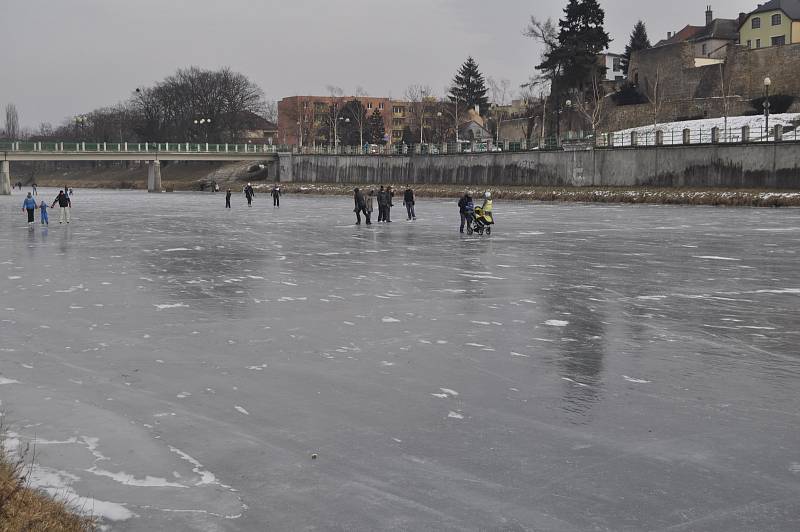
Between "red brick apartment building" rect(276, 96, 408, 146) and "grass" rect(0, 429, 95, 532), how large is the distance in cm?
11067

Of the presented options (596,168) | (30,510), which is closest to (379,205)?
(596,168)

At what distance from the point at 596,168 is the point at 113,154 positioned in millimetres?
54403

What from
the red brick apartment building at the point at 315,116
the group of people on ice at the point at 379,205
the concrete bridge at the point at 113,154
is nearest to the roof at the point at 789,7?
the concrete bridge at the point at 113,154

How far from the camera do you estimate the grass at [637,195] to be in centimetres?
4081

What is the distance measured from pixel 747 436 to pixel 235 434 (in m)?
3.75

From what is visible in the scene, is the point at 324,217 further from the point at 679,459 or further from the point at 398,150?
the point at 398,150

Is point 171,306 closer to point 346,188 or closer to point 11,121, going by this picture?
point 346,188

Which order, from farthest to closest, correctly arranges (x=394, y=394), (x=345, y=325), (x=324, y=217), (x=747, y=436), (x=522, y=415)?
(x=324, y=217)
(x=345, y=325)
(x=394, y=394)
(x=522, y=415)
(x=747, y=436)

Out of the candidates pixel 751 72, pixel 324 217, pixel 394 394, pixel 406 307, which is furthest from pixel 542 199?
pixel 394 394

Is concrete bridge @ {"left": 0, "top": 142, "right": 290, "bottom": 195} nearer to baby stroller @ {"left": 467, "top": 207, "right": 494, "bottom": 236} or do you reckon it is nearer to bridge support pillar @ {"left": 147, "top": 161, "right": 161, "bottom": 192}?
bridge support pillar @ {"left": 147, "top": 161, "right": 161, "bottom": 192}

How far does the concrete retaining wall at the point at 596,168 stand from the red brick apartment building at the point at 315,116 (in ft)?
124

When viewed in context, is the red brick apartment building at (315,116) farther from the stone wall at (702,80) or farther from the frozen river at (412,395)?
the frozen river at (412,395)

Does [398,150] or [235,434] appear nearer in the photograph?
[235,434]

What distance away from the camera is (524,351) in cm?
902
